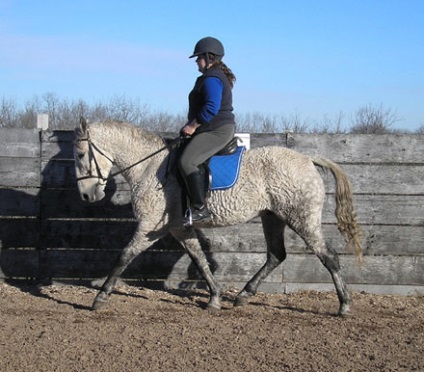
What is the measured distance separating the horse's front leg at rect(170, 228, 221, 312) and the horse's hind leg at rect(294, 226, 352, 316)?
49.0 inches

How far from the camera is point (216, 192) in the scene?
23.6 ft

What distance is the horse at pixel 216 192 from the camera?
7152 millimetres

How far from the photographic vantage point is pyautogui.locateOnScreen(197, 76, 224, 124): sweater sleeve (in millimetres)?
6969

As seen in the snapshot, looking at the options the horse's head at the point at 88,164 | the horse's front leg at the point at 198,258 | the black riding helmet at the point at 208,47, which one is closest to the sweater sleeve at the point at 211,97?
the black riding helmet at the point at 208,47

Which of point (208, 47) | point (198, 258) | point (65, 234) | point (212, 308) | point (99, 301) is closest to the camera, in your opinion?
point (208, 47)

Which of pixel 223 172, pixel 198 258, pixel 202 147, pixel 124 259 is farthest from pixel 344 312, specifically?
pixel 124 259

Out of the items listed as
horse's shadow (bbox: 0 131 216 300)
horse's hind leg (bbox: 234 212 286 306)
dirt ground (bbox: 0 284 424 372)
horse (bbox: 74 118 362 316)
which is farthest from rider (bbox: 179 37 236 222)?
horse's shadow (bbox: 0 131 216 300)

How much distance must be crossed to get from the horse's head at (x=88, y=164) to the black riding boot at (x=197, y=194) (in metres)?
1.07

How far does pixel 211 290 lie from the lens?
302 inches

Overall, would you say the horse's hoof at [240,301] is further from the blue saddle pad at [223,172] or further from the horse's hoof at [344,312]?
the blue saddle pad at [223,172]

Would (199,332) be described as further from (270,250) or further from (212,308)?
(270,250)

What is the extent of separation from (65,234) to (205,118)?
9.35 feet

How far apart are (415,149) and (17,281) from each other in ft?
18.1

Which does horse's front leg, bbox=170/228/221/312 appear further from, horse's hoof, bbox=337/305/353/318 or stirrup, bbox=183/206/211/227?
horse's hoof, bbox=337/305/353/318
